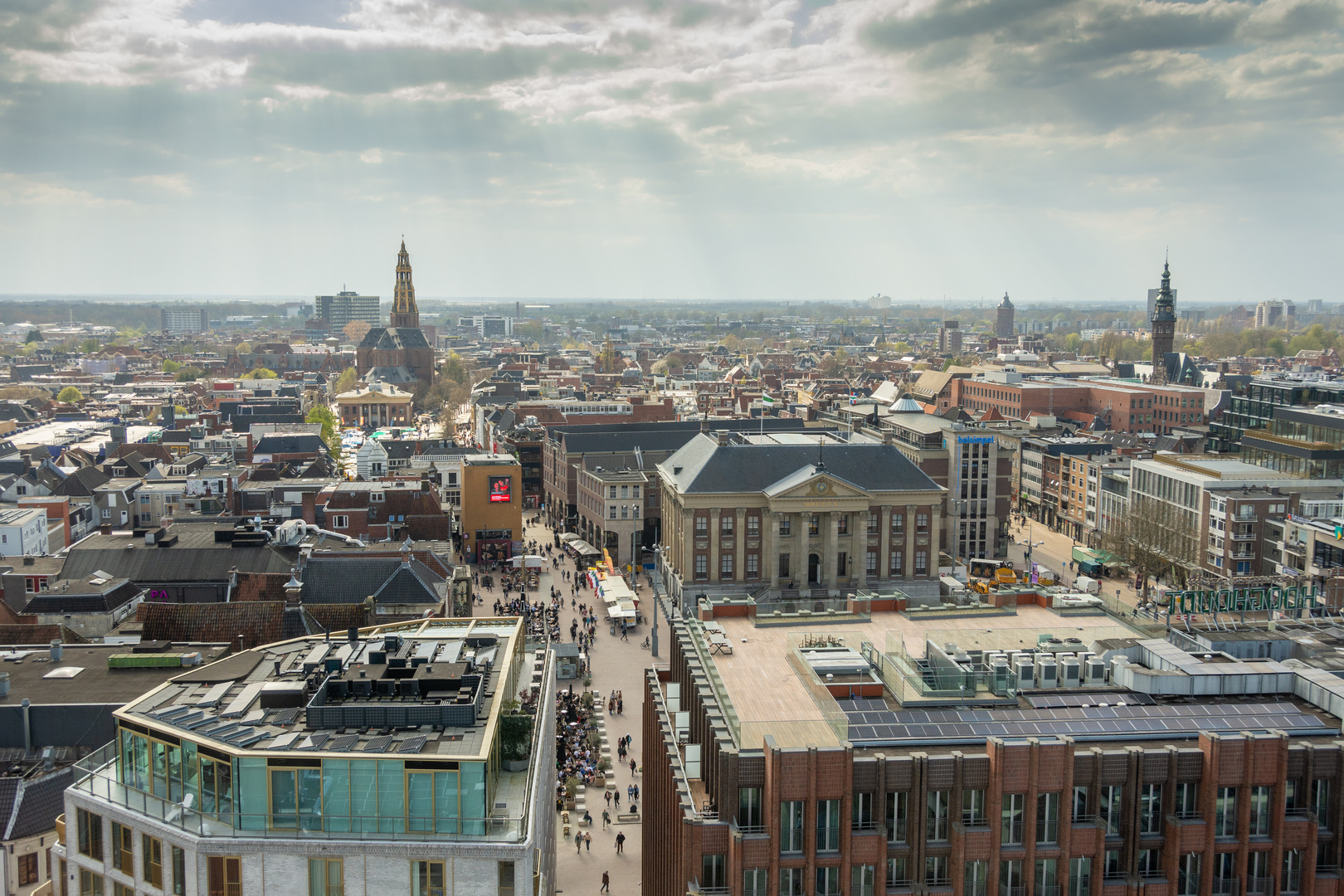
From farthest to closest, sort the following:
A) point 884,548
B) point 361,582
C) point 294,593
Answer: point 884,548, point 361,582, point 294,593

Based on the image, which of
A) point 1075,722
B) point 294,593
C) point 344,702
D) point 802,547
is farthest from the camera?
point 802,547

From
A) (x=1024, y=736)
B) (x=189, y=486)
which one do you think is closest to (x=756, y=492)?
(x=189, y=486)

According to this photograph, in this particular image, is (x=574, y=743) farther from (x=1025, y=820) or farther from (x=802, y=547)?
(x=1025, y=820)

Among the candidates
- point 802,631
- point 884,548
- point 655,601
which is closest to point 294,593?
point 655,601

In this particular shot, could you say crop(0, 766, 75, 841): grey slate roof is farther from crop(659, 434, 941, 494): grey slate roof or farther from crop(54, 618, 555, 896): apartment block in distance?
crop(659, 434, 941, 494): grey slate roof

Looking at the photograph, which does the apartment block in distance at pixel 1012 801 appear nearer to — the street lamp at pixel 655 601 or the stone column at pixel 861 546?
the street lamp at pixel 655 601

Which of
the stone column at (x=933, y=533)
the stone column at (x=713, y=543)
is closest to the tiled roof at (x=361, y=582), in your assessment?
the stone column at (x=713, y=543)
